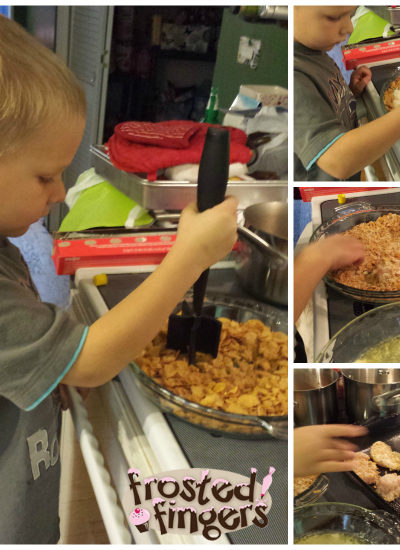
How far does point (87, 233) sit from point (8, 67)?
548mm

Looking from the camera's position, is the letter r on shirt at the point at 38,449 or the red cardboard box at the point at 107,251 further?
the red cardboard box at the point at 107,251

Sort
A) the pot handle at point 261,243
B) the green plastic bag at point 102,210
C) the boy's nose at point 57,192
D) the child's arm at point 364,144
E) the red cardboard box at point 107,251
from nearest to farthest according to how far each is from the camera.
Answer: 1. the child's arm at point 364,144
2. the boy's nose at point 57,192
3. the pot handle at point 261,243
4. the red cardboard box at point 107,251
5. the green plastic bag at point 102,210

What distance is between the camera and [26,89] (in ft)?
1.85

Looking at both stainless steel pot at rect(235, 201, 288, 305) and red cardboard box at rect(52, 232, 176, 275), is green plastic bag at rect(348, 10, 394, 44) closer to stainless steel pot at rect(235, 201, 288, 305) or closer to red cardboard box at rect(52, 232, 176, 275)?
stainless steel pot at rect(235, 201, 288, 305)

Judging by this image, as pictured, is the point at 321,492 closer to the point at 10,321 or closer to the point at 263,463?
the point at 263,463

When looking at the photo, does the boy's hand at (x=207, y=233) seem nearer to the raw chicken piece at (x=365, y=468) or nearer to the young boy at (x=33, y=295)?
the young boy at (x=33, y=295)

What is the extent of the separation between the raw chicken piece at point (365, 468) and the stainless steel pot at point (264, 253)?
1.07 ft

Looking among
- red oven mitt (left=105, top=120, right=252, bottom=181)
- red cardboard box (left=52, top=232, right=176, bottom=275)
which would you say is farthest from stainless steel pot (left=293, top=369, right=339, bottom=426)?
red oven mitt (left=105, top=120, right=252, bottom=181)

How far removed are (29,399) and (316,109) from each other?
421 mm

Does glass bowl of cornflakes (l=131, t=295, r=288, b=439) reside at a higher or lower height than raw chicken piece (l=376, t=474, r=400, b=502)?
higher

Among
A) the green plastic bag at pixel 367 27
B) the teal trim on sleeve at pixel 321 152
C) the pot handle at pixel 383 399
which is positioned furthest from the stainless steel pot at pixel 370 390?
the green plastic bag at pixel 367 27

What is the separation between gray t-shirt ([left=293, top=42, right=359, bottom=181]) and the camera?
56 cm

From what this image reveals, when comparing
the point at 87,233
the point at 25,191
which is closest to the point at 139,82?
the point at 87,233

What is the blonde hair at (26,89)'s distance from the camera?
55 cm
